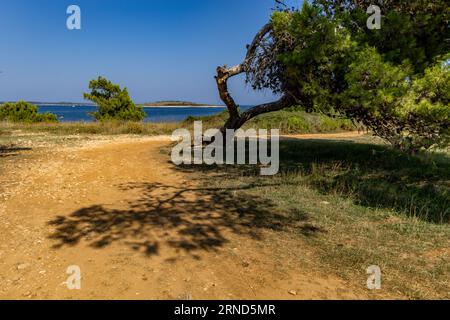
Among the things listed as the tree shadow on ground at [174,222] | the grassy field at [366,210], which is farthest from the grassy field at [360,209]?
the tree shadow on ground at [174,222]

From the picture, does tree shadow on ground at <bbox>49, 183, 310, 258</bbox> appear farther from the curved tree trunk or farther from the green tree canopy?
the curved tree trunk

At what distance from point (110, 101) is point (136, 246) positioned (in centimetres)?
2977

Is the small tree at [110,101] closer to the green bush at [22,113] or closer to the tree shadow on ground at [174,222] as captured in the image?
the green bush at [22,113]

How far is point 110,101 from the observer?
3250 cm

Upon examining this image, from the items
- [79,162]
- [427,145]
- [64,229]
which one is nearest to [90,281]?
[64,229]

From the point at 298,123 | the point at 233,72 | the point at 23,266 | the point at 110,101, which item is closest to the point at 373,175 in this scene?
the point at 233,72

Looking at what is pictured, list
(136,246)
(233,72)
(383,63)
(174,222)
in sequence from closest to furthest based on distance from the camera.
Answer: (136,246), (174,222), (383,63), (233,72)

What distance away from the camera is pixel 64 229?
5.66m

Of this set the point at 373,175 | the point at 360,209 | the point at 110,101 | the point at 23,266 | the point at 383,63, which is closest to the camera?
the point at 23,266

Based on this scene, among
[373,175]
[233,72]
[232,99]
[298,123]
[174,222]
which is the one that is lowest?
[174,222]

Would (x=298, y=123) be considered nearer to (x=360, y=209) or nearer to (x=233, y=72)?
(x=233, y=72)

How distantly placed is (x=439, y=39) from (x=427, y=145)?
9.49 ft

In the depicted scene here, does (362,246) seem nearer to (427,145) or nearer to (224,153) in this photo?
(427,145)

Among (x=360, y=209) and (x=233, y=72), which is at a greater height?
(x=233, y=72)
